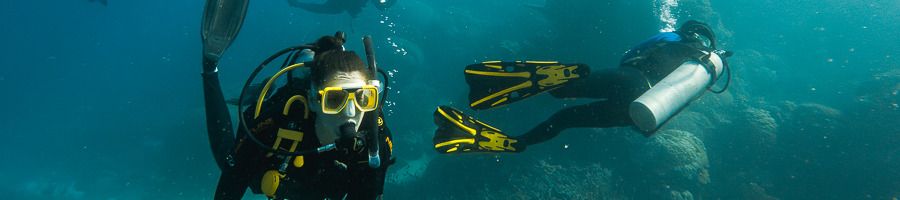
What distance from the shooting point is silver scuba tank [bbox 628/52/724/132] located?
4.04m

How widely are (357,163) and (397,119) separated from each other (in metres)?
10.9

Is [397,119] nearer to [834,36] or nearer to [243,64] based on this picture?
[243,64]

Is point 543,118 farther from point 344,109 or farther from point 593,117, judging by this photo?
point 344,109

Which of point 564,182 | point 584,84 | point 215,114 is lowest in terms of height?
point 564,182

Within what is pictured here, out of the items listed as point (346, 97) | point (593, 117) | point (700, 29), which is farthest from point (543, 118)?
point (346, 97)

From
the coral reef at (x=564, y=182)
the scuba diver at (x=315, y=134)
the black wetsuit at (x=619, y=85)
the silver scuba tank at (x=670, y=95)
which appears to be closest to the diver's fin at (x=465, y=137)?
the black wetsuit at (x=619, y=85)

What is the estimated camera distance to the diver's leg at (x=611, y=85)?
4.62 m

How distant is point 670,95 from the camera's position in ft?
13.7

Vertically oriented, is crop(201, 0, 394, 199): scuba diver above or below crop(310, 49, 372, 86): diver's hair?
below

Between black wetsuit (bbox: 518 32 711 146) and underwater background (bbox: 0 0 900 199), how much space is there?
274 centimetres

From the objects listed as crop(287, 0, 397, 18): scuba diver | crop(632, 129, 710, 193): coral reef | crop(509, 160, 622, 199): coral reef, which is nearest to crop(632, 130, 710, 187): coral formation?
crop(632, 129, 710, 193): coral reef

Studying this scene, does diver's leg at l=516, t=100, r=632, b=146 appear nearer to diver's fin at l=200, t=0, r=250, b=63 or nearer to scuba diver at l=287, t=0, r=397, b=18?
diver's fin at l=200, t=0, r=250, b=63

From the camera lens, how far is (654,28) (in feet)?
46.0

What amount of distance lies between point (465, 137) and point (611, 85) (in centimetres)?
178
